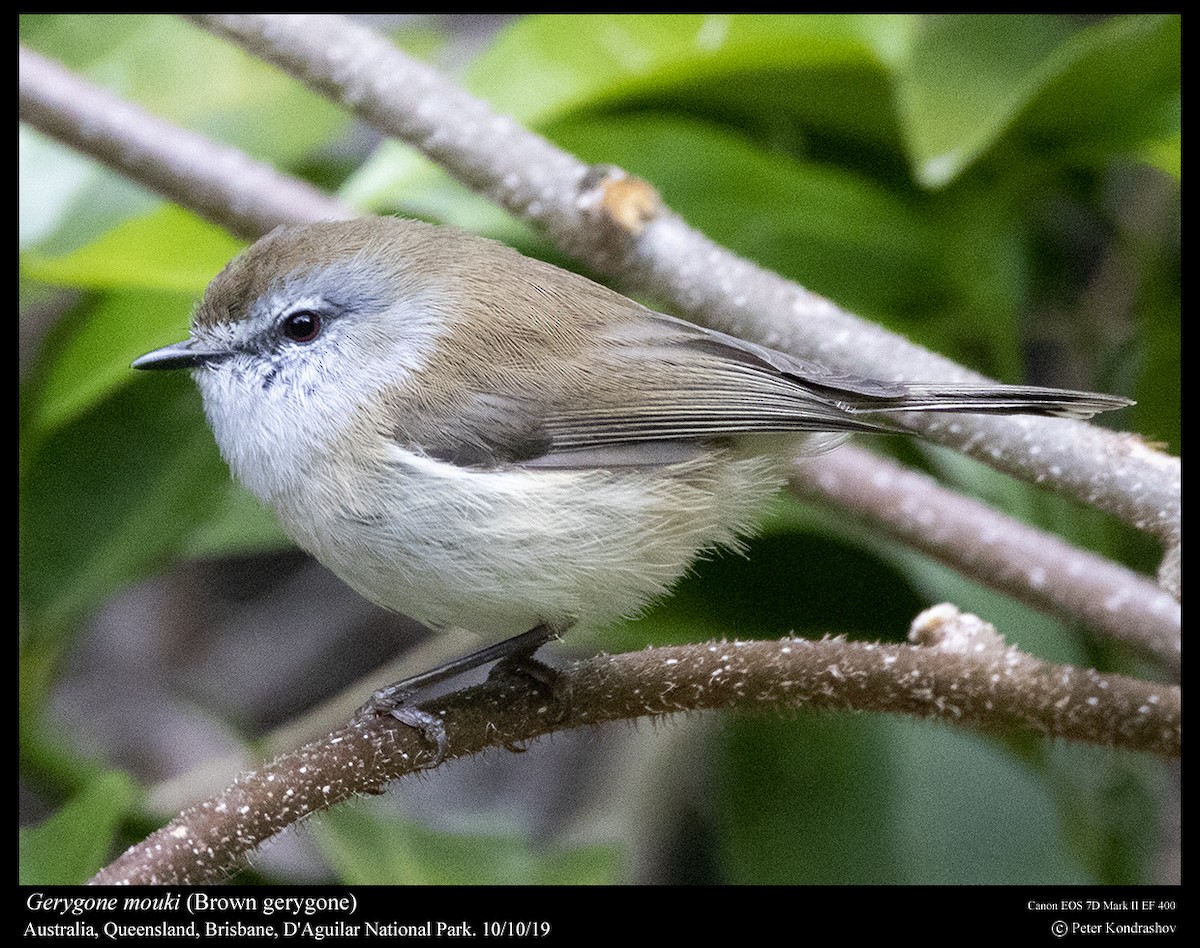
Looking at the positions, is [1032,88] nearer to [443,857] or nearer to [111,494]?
[443,857]

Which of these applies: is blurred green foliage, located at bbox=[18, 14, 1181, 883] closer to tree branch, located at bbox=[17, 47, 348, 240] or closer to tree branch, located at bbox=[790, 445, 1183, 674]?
tree branch, located at bbox=[17, 47, 348, 240]

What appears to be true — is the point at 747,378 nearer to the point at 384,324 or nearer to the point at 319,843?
the point at 384,324

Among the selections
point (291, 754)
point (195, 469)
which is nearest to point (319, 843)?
point (195, 469)

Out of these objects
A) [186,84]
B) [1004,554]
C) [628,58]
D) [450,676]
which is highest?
[186,84]

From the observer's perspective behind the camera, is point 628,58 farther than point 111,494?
No

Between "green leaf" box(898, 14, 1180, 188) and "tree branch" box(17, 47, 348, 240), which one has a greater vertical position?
"green leaf" box(898, 14, 1180, 188)

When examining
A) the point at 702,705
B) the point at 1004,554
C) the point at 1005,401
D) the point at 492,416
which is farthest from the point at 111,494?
the point at 1005,401

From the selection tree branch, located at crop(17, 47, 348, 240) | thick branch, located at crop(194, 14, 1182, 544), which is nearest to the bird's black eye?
thick branch, located at crop(194, 14, 1182, 544)
